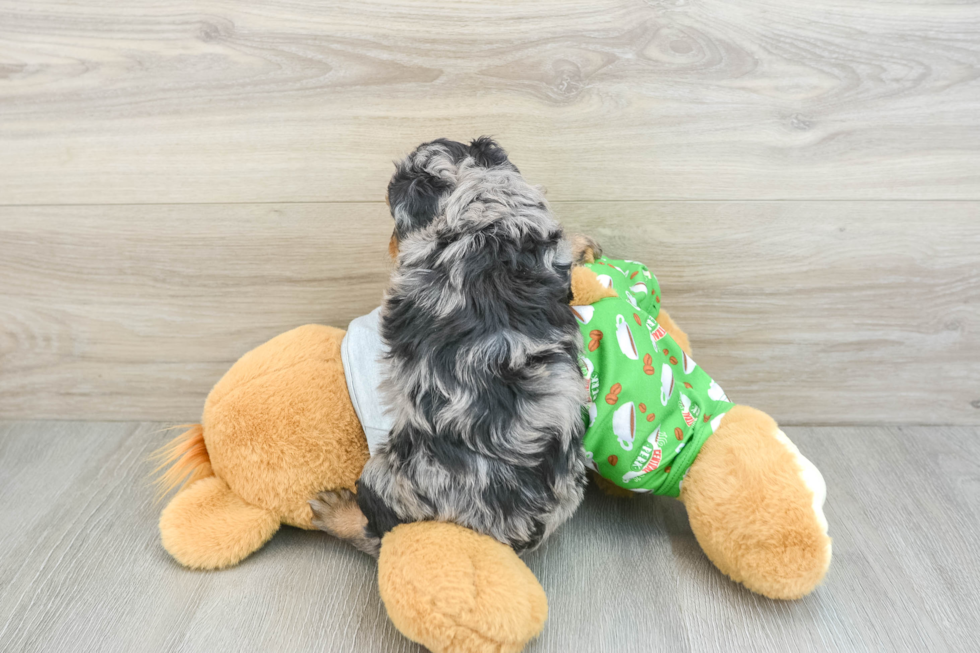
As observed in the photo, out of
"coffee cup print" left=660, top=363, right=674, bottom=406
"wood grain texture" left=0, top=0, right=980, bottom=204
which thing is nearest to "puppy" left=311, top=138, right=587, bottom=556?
"coffee cup print" left=660, top=363, right=674, bottom=406

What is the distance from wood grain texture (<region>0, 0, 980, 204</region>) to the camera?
0.82 m

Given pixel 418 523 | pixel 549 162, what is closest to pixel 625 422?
pixel 418 523

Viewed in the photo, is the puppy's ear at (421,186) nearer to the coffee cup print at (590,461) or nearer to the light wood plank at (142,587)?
the coffee cup print at (590,461)

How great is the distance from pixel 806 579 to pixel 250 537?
58 cm

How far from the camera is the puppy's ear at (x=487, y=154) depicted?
680mm

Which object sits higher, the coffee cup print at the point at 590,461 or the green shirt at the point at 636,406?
the green shirt at the point at 636,406

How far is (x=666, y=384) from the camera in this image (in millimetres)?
712

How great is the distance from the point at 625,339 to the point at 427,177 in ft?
0.87

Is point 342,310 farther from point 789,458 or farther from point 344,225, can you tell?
point 789,458

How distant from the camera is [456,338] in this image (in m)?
0.61

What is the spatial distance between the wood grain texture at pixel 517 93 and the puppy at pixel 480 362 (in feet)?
0.79

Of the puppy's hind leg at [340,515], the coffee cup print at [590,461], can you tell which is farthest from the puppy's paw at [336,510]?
the coffee cup print at [590,461]

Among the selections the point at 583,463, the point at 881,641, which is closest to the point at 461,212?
the point at 583,463

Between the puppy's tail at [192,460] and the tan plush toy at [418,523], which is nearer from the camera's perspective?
the tan plush toy at [418,523]
